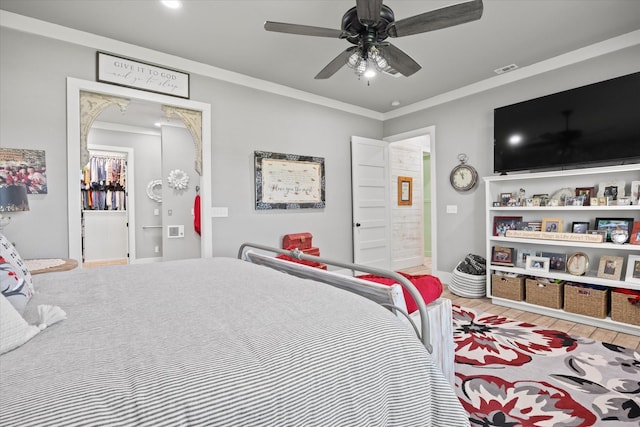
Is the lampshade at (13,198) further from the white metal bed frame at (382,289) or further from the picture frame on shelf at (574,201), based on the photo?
the picture frame on shelf at (574,201)

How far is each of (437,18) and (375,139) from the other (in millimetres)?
3237

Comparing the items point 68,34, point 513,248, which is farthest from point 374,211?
point 68,34

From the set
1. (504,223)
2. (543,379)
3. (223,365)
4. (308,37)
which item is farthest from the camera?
(504,223)

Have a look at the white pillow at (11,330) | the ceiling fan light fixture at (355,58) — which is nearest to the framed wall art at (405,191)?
the ceiling fan light fixture at (355,58)

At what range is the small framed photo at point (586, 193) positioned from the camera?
3027 mm

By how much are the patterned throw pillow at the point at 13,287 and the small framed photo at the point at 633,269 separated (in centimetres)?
410

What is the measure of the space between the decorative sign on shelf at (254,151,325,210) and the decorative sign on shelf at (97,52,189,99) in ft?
3.51

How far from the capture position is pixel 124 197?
6.22 metres

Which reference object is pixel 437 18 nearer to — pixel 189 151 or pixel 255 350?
pixel 255 350

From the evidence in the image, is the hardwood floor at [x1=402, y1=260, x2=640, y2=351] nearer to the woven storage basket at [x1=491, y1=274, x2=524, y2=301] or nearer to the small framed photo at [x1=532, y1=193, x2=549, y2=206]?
the woven storage basket at [x1=491, y1=274, x2=524, y2=301]

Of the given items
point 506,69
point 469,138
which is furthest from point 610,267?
point 506,69

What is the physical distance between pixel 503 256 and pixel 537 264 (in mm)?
339

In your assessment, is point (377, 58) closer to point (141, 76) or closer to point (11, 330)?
point (141, 76)

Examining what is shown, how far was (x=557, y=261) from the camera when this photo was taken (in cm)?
320
